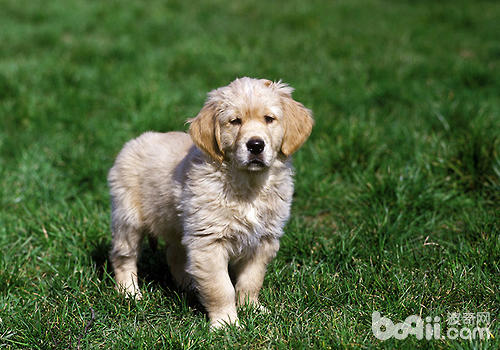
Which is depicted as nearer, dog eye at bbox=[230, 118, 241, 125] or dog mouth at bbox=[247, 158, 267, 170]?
dog mouth at bbox=[247, 158, 267, 170]

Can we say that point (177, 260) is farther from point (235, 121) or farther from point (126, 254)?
point (235, 121)

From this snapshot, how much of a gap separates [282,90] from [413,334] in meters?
1.53

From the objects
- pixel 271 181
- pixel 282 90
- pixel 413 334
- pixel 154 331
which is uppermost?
pixel 282 90

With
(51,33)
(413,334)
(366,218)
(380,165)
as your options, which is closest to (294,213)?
(366,218)

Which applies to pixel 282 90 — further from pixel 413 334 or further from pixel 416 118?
pixel 416 118

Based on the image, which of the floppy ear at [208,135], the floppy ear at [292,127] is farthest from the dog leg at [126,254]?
the floppy ear at [292,127]

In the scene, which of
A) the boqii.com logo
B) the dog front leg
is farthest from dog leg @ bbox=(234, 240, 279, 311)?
the boqii.com logo

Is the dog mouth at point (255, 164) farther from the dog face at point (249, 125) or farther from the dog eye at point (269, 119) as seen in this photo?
the dog eye at point (269, 119)

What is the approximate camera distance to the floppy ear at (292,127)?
309 cm

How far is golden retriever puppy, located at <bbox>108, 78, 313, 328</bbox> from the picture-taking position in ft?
9.64

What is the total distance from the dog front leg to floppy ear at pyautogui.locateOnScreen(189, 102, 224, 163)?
20.6 inches

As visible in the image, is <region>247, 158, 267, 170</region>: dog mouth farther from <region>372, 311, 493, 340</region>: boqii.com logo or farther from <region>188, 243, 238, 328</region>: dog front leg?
<region>372, 311, 493, 340</region>: boqii.com logo

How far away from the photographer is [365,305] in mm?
2908

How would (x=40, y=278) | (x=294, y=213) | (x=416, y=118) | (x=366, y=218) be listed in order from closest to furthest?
(x=40, y=278) → (x=366, y=218) → (x=294, y=213) → (x=416, y=118)
